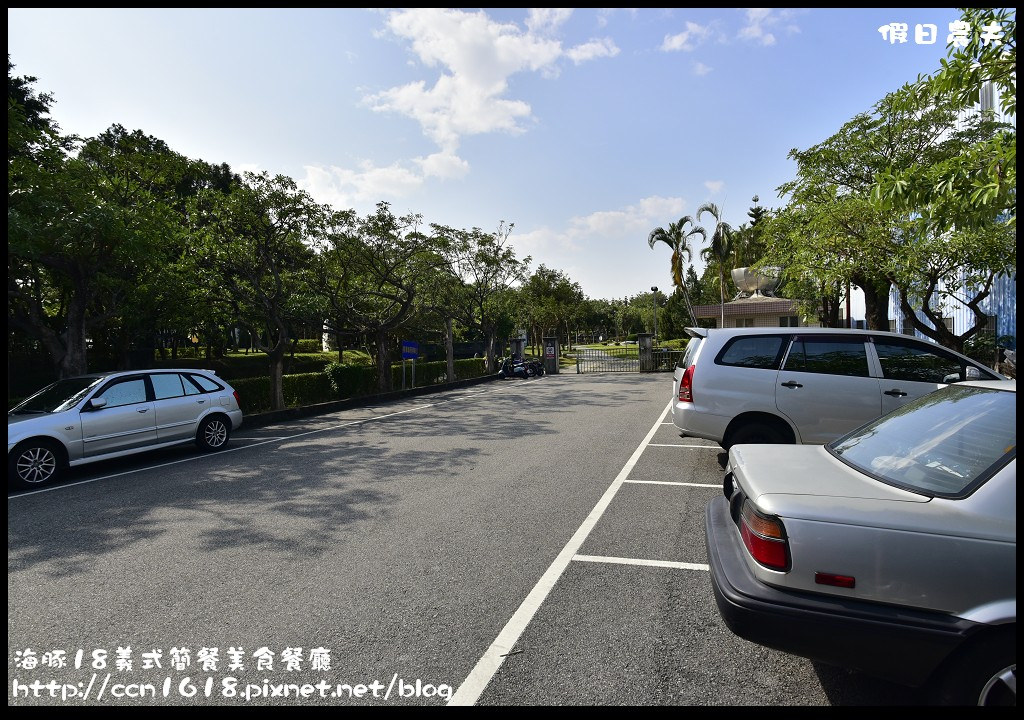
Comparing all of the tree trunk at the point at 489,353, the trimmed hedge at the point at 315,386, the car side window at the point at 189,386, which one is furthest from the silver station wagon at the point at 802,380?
the tree trunk at the point at 489,353

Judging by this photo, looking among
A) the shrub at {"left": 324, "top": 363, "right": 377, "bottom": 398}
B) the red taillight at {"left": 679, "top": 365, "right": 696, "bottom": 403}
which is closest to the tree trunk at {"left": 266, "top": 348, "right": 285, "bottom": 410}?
the shrub at {"left": 324, "top": 363, "right": 377, "bottom": 398}

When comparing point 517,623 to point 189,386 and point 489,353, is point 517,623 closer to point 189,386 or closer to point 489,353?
point 189,386

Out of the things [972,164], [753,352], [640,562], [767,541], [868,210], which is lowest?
[640,562]

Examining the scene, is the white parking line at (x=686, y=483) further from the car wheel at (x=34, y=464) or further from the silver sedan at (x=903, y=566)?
the car wheel at (x=34, y=464)

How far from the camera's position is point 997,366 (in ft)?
46.4

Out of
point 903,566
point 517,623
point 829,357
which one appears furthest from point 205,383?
point 903,566

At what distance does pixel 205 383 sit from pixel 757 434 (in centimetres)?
856

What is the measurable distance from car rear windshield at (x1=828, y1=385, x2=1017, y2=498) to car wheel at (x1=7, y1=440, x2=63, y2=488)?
28.5ft

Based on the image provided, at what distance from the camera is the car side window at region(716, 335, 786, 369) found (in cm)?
644

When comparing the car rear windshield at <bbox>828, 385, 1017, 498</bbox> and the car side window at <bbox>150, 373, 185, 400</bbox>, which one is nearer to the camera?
the car rear windshield at <bbox>828, 385, 1017, 498</bbox>

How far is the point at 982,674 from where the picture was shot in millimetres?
2039

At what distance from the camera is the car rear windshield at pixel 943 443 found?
2371mm

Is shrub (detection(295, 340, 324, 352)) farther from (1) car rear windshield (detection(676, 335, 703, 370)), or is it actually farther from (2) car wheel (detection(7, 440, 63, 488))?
(1) car rear windshield (detection(676, 335, 703, 370))

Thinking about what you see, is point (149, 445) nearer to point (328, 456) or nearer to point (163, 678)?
point (328, 456)
